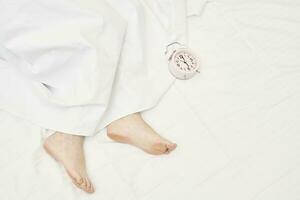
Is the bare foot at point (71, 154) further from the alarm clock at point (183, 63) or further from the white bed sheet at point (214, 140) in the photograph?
the alarm clock at point (183, 63)

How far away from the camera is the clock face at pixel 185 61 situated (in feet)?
3.35

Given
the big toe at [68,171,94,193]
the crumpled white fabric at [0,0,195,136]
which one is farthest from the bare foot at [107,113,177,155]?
the big toe at [68,171,94,193]

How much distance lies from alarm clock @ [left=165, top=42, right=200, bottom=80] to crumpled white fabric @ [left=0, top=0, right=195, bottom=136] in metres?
0.02

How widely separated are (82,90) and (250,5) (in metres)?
0.56

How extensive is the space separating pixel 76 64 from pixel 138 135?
0.22 metres

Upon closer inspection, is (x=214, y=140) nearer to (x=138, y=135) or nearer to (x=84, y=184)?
Answer: (x=138, y=135)

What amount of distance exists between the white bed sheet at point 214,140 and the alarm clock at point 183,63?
1.0 inches

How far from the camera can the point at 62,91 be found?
93cm

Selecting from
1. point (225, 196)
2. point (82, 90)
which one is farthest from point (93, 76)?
point (225, 196)

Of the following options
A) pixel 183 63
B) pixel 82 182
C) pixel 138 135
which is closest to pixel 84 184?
pixel 82 182

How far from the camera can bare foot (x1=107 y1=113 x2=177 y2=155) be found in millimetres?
927

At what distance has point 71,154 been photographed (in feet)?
3.03

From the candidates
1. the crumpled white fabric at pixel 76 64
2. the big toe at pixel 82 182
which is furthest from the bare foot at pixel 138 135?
the big toe at pixel 82 182

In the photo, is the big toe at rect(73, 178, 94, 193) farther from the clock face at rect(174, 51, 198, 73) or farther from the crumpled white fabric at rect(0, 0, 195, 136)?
the clock face at rect(174, 51, 198, 73)
